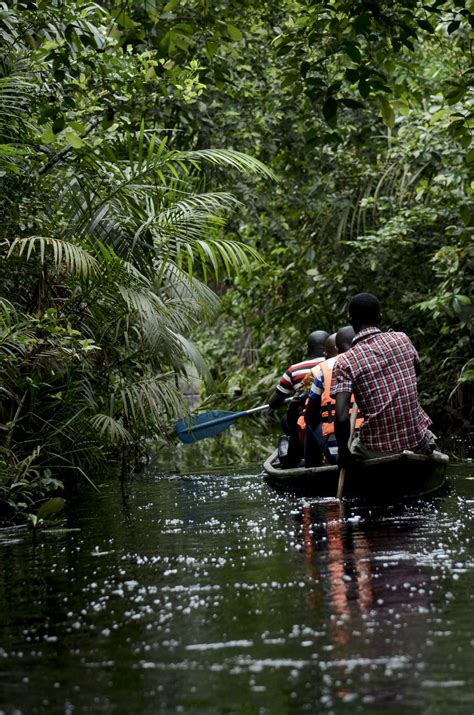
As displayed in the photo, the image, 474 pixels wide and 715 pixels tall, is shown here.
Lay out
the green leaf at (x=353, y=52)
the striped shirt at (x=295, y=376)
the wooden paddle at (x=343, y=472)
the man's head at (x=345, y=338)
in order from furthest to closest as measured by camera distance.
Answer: the striped shirt at (x=295, y=376)
the man's head at (x=345, y=338)
the wooden paddle at (x=343, y=472)
the green leaf at (x=353, y=52)

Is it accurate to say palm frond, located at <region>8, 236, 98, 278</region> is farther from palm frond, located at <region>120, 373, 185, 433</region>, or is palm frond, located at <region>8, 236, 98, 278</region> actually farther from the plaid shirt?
the plaid shirt

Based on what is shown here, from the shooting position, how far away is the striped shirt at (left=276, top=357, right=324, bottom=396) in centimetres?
1036

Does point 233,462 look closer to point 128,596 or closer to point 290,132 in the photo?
point 290,132

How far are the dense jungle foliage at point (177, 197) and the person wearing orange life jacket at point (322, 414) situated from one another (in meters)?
1.16

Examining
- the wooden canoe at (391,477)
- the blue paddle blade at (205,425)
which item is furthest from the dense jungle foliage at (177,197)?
the wooden canoe at (391,477)

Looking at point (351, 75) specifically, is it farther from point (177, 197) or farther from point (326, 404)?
point (177, 197)

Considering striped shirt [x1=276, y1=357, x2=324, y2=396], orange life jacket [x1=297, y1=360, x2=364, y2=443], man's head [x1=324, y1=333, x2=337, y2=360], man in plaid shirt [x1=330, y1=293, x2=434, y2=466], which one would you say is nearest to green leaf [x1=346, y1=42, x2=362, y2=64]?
man in plaid shirt [x1=330, y1=293, x2=434, y2=466]

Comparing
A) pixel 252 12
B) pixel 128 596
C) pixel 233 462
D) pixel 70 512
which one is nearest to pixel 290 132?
pixel 252 12

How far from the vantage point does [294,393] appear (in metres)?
10.4

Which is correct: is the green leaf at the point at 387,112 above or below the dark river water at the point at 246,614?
above

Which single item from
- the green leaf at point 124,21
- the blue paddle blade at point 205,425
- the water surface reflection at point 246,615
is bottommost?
the water surface reflection at point 246,615

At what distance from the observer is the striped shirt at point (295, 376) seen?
1036cm

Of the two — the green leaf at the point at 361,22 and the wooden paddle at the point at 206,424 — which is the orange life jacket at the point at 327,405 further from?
the wooden paddle at the point at 206,424

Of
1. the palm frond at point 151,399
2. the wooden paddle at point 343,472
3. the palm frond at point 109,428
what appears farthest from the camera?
the palm frond at point 151,399
